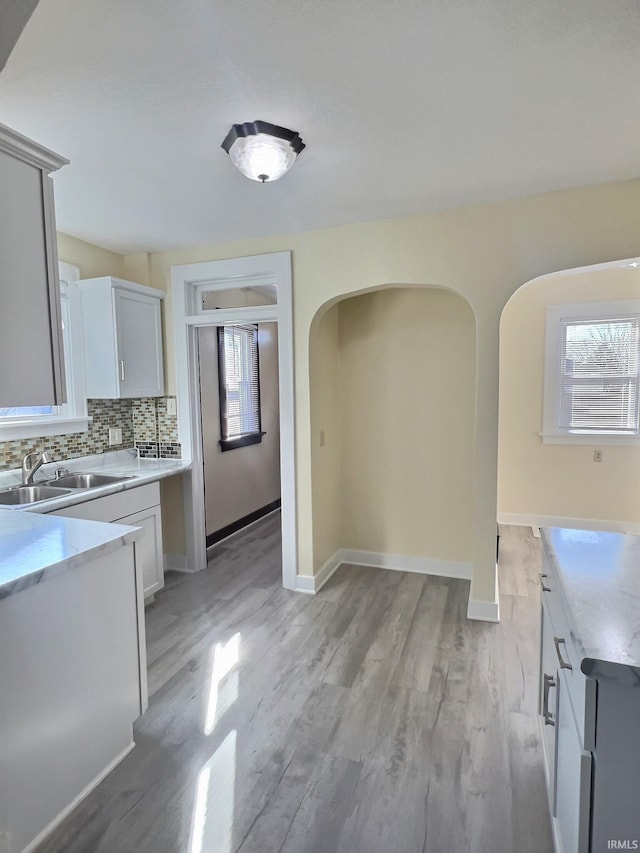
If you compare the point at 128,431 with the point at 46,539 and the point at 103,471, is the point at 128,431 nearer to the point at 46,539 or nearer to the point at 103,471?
the point at 103,471

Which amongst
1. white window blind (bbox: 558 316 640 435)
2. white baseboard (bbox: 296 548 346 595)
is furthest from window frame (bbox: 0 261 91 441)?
white window blind (bbox: 558 316 640 435)

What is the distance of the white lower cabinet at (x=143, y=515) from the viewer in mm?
2602

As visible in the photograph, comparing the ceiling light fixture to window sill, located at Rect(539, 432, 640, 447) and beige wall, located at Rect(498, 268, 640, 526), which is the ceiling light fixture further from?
window sill, located at Rect(539, 432, 640, 447)

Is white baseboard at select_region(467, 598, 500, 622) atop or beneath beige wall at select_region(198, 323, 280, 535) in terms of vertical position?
beneath

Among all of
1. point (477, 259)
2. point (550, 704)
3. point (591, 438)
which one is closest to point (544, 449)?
point (591, 438)

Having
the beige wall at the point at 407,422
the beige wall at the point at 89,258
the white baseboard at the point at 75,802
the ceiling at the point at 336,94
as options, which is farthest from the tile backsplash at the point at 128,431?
the white baseboard at the point at 75,802

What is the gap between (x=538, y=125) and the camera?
1812 mm

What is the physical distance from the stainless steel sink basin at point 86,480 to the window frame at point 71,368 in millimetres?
312

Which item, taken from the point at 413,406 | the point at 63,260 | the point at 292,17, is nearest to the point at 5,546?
the point at 292,17

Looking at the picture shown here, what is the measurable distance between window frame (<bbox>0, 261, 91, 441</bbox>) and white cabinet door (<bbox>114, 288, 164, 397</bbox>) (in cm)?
30

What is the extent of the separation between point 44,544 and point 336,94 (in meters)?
1.90

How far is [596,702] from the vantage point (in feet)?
3.00

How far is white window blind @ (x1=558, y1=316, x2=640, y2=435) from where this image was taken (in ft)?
13.4

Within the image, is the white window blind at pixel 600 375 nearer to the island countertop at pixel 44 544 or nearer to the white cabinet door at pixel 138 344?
the white cabinet door at pixel 138 344
